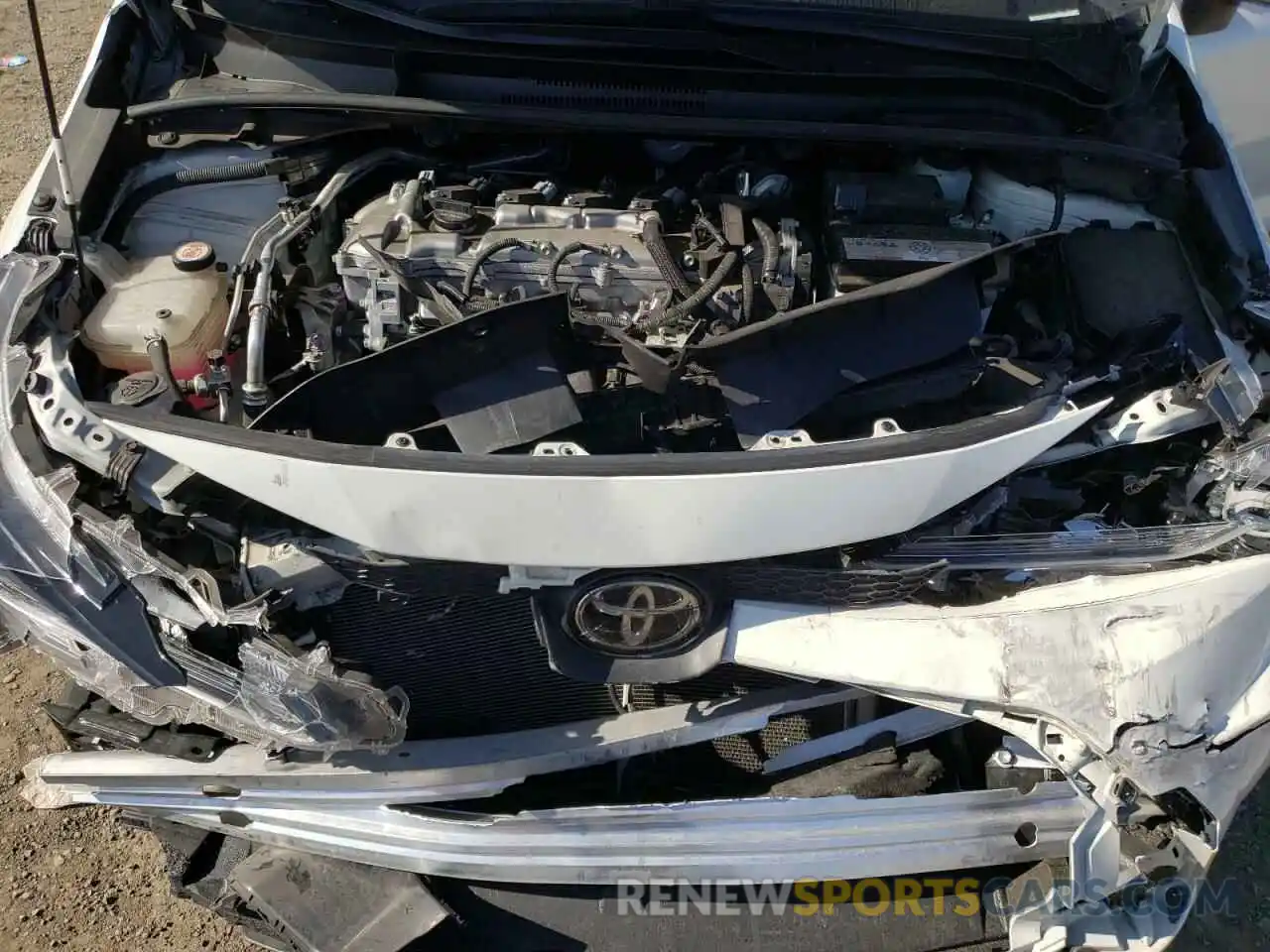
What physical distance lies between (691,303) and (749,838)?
41.2 inches

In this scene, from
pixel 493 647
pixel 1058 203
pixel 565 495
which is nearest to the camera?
pixel 565 495

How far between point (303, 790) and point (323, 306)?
0.98 meters

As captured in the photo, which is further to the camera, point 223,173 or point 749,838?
point 223,173

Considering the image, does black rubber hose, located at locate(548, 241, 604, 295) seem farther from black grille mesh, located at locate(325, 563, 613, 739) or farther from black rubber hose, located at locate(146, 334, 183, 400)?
black rubber hose, located at locate(146, 334, 183, 400)

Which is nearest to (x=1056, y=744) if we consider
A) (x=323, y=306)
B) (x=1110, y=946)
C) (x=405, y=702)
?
(x=1110, y=946)

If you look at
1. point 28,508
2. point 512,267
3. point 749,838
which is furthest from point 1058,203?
point 28,508

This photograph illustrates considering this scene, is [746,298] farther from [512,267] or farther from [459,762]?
[459,762]

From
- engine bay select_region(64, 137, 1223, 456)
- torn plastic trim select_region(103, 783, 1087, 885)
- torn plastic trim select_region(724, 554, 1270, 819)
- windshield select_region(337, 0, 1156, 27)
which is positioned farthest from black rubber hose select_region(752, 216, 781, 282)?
torn plastic trim select_region(103, 783, 1087, 885)

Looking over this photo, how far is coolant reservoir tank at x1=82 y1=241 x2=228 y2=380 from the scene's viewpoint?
2.20 metres

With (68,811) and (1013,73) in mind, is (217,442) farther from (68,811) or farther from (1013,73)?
(1013,73)

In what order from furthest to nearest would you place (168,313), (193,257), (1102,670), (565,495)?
1. (193,257)
2. (168,313)
3. (1102,670)
4. (565,495)

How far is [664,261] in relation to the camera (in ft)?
7.23

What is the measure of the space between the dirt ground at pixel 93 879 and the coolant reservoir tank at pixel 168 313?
1267mm

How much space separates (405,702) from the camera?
2043 millimetres
